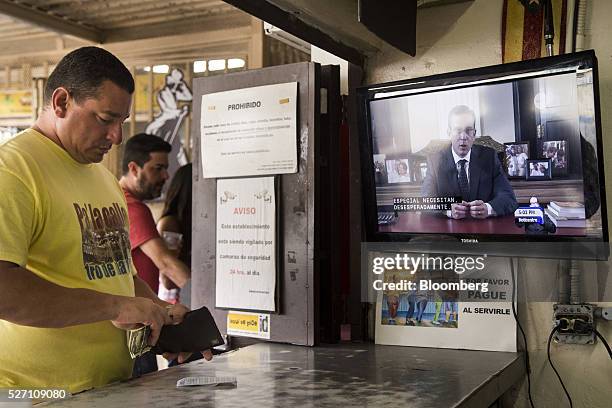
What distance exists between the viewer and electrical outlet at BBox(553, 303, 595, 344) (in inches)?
90.0

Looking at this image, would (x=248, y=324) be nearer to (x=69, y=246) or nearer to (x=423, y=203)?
(x=423, y=203)

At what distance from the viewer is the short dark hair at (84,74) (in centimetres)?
196

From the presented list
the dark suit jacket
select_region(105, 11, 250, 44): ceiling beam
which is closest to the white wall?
the dark suit jacket

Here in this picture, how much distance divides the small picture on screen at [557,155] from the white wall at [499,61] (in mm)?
266

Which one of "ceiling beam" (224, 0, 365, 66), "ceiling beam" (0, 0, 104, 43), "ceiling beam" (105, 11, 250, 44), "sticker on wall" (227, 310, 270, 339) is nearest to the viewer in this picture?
"ceiling beam" (224, 0, 365, 66)

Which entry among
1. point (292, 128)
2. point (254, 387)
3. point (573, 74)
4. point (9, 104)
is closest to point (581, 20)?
point (573, 74)

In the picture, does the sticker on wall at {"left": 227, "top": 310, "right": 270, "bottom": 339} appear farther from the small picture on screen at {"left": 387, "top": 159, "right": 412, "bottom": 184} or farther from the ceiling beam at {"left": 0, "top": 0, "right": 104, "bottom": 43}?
the ceiling beam at {"left": 0, "top": 0, "right": 104, "bottom": 43}

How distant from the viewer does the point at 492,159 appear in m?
2.27

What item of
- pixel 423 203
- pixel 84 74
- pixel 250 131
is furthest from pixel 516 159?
pixel 84 74

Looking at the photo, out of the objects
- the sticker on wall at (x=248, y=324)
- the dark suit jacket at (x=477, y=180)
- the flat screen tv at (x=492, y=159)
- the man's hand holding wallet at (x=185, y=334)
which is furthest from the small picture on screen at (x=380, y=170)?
the man's hand holding wallet at (x=185, y=334)

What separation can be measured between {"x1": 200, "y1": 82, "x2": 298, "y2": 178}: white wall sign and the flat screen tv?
0.26 m

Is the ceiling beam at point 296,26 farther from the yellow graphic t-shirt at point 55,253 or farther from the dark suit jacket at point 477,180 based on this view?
the yellow graphic t-shirt at point 55,253

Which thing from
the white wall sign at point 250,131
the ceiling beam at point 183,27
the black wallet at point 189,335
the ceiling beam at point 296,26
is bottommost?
the black wallet at point 189,335

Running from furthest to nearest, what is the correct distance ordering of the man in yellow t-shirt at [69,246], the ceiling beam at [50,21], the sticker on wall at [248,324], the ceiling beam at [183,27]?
the ceiling beam at [183,27] < the ceiling beam at [50,21] < the sticker on wall at [248,324] < the man in yellow t-shirt at [69,246]
